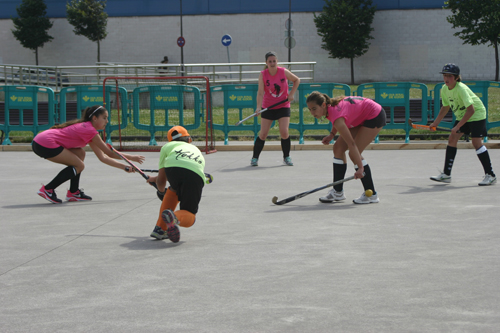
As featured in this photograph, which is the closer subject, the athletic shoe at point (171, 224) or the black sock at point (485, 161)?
the athletic shoe at point (171, 224)

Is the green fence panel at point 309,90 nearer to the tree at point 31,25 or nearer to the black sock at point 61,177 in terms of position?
the black sock at point 61,177

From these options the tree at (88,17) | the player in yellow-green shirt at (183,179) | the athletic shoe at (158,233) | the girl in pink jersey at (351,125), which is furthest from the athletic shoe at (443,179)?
the tree at (88,17)

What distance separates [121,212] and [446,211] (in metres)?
3.37

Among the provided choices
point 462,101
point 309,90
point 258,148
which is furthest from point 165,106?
point 462,101

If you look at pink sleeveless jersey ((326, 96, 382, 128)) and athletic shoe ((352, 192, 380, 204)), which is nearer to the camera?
pink sleeveless jersey ((326, 96, 382, 128))

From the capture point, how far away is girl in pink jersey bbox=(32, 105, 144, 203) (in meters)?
7.31

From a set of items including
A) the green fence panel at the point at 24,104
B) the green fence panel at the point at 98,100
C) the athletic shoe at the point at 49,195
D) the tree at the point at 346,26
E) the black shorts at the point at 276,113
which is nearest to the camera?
the athletic shoe at the point at 49,195

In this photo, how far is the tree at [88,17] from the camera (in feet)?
131

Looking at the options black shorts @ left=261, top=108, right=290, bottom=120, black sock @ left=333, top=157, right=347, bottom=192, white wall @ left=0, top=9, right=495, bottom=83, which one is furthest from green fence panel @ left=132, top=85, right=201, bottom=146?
white wall @ left=0, top=9, right=495, bottom=83

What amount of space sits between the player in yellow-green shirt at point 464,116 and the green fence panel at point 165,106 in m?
7.03

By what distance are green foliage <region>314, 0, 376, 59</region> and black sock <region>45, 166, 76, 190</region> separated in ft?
111

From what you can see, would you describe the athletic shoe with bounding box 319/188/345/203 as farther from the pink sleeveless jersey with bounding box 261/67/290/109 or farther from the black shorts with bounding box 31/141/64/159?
the pink sleeveless jersey with bounding box 261/67/290/109

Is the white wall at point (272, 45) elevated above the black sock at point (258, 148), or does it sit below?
above

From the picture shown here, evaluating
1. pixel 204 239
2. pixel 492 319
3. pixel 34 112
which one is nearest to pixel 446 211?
pixel 204 239
